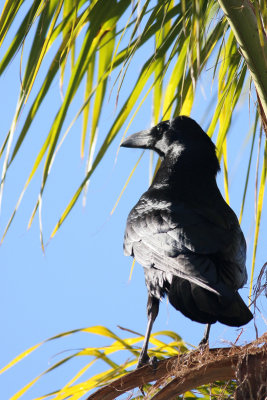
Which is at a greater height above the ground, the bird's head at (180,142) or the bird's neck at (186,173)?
the bird's head at (180,142)

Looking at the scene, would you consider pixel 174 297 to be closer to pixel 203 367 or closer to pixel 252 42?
pixel 203 367

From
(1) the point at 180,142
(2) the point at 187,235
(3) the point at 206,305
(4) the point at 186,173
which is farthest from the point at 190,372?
(1) the point at 180,142

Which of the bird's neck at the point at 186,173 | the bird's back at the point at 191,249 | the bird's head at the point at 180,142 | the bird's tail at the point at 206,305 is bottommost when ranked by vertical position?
the bird's tail at the point at 206,305

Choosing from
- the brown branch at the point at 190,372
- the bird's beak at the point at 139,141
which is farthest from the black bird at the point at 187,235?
the brown branch at the point at 190,372

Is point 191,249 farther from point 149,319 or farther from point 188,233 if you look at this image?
point 149,319

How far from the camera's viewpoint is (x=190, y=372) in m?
2.38

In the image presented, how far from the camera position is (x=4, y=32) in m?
2.51

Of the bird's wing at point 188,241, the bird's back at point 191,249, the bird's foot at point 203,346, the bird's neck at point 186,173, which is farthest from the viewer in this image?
the bird's neck at point 186,173

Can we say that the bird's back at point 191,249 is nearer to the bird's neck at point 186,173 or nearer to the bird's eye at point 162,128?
the bird's neck at point 186,173

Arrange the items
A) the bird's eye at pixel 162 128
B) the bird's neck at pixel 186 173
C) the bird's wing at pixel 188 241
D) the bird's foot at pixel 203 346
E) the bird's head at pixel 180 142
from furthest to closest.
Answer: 1. the bird's eye at pixel 162 128
2. the bird's head at pixel 180 142
3. the bird's neck at pixel 186 173
4. the bird's wing at pixel 188 241
5. the bird's foot at pixel 203 346

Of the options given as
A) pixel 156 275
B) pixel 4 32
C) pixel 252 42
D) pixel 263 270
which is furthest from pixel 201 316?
pixel 4 32

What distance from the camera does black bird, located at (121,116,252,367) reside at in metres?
2.69

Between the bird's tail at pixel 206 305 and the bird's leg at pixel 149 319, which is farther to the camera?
the bird's leg at pixel 149 319

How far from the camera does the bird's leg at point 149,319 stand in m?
3.08
